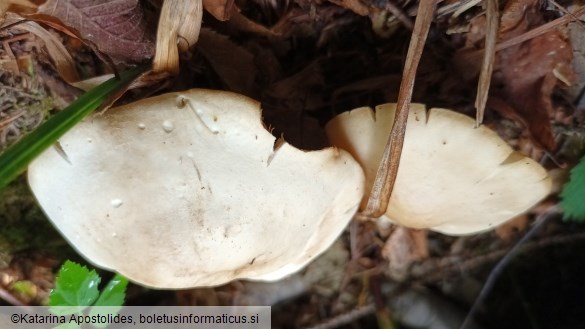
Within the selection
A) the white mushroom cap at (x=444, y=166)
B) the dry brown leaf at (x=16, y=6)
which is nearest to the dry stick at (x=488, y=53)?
the white mushroom cap at (x=444, y=166)

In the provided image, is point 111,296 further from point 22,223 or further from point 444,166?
point 444,166

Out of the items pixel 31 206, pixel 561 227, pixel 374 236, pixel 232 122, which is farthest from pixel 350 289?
pixel 31 206

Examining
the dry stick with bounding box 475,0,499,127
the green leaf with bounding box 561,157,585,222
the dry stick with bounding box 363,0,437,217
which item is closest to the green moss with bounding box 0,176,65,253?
the dry stick with bounding box 363,0,437,217

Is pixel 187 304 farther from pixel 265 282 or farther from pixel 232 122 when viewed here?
pixel 232 122

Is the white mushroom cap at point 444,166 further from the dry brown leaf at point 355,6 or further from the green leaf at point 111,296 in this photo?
the green leaf at point 111,296

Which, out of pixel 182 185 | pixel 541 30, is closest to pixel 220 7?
pixel 182 185
